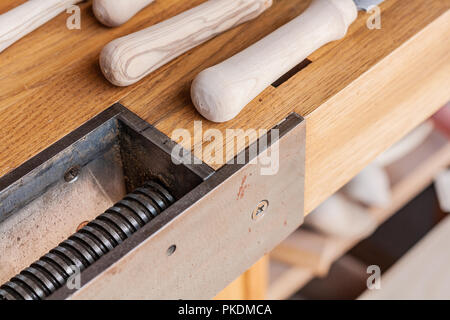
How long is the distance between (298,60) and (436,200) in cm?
106

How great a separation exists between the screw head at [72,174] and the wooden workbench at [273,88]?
0.03m

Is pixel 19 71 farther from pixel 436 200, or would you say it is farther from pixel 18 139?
pixel 436 200

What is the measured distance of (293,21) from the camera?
2.09ft

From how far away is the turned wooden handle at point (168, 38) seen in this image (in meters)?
0.60

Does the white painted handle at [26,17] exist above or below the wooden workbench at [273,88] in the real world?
above

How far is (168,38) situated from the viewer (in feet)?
2.05

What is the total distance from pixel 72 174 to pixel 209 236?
140 millimetres

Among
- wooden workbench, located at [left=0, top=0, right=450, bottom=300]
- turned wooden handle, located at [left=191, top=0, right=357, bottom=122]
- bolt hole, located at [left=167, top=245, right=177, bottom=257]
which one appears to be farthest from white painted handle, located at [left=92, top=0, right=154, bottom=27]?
bolt hole, located at [left=167, top=245, right=177, bottom=257]

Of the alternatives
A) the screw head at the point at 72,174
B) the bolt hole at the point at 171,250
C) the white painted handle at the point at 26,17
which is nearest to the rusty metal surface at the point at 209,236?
the bolt hole at the point at 171,250

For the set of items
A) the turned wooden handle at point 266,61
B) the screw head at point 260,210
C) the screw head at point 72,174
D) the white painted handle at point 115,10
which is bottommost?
the screw head at point 260,210

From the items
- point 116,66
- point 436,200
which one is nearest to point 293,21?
point 116,66

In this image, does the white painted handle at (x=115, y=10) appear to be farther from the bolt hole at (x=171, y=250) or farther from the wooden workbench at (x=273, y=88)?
the bolt hole at (x=171, y=250)

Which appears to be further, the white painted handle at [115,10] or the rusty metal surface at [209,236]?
the white painted handle at [115,10]

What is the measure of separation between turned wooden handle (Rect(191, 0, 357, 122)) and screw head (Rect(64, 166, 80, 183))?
123 mm
